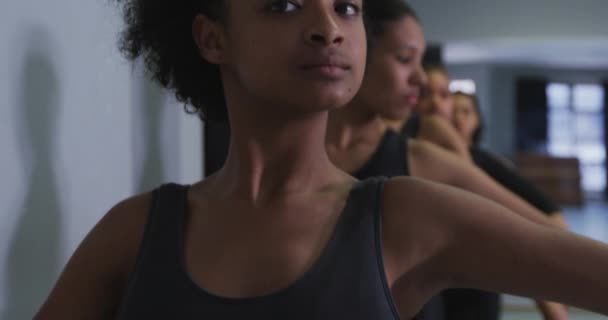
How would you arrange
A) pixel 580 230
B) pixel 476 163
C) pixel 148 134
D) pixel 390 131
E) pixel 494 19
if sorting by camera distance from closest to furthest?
pixel 148 134 → pixel 390 131 → pixel 476 163 → pixel 494 19 → pixel 580 230

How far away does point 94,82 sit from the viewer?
2.73 ft

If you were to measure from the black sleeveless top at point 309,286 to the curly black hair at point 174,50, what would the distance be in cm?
20

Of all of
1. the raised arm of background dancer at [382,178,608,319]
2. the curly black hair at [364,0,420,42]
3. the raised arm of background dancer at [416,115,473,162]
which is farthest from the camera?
the raised arm of background dancer at [416,115,473,162]

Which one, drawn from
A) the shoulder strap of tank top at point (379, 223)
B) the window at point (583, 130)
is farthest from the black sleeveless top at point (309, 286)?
the window at point (583, 130)

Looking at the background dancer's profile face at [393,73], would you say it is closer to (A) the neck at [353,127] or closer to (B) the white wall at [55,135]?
(A) the neck at [353,127]

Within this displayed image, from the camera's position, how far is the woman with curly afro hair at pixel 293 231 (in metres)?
0.58

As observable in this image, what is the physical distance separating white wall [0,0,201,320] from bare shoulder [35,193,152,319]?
6 cm

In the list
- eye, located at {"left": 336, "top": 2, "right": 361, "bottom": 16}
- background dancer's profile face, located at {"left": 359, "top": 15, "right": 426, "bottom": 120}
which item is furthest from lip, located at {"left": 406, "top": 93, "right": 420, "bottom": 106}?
eye, located at {"left": 336, "top": 2, "right": 361, "bottom": 16}

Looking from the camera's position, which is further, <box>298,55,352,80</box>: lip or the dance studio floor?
the dance studio floor

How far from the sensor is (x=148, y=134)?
3.52 ft

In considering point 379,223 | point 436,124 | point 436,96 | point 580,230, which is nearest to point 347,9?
point 379,223

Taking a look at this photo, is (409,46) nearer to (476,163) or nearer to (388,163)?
(388,163)

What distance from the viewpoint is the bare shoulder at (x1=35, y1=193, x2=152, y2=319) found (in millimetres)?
647

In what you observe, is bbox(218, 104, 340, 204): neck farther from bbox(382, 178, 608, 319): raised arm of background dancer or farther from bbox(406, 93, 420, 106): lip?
bbox(406, 93, 420, 106): lip
